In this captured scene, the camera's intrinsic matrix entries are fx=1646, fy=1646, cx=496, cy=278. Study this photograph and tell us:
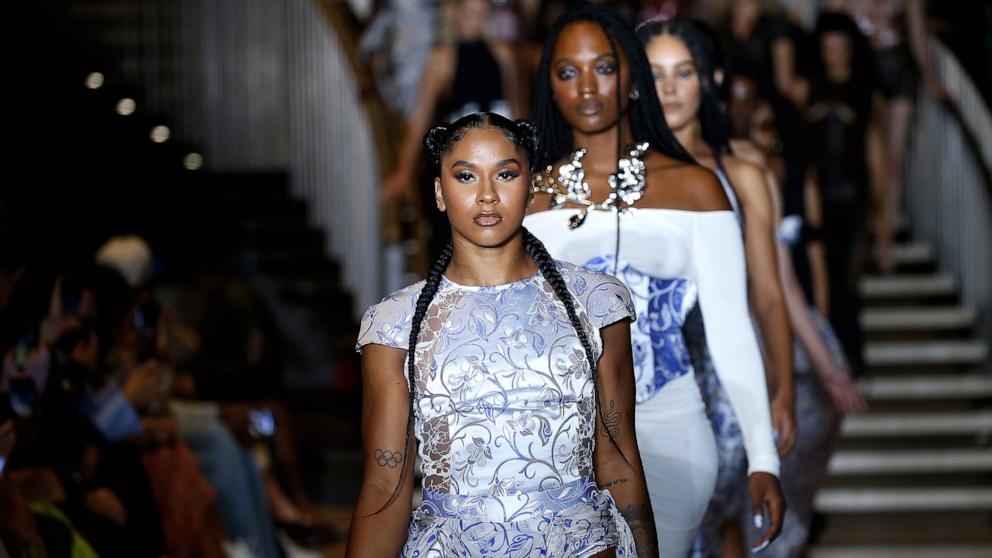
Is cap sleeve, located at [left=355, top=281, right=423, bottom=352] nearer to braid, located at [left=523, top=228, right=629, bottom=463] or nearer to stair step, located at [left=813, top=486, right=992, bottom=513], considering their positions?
braid, located at [left=523, top=228, right=629, bottom=463]

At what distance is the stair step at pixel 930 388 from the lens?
390 inches

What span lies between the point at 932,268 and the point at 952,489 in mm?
2563

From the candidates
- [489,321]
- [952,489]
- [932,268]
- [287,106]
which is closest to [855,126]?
[932,268]

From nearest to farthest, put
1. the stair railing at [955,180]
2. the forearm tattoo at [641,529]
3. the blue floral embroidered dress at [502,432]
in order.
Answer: the blue floral embroidered dress at [502,432]
the forearm tattoo at [641,529]
the stair railing at [955,180]

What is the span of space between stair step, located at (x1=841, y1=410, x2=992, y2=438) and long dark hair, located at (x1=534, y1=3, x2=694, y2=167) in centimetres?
563

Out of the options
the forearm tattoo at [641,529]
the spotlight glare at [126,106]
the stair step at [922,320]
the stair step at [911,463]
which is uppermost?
the spotlight glare at [126,106]

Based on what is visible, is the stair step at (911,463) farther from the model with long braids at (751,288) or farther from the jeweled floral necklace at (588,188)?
the jeweled floral necklace at (588,188)

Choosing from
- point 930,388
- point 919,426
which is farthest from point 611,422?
point 930,388

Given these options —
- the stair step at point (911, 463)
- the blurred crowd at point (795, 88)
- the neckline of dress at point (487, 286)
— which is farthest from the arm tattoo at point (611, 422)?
the stair step at point (911, 463)

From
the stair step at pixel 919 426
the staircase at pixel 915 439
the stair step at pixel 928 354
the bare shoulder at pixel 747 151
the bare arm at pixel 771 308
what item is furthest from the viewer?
the stair step at pixel 928 354

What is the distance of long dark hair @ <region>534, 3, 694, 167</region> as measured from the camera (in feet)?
13.8

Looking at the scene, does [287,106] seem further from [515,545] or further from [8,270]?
[515,545]

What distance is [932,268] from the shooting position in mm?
11297

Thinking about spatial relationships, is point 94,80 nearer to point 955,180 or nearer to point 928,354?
point 928,354
